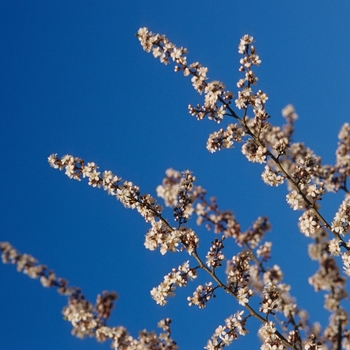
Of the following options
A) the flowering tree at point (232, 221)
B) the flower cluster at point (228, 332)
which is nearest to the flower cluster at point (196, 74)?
the flowering tree at point (232, 221)

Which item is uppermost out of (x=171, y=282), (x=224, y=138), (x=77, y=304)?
(x=224, y=138)

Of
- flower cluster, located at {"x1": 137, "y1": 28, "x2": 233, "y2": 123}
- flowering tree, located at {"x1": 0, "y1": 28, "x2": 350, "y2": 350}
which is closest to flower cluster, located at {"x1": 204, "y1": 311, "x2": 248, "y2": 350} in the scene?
flowering tree, located at {"x1": 0, "y1": 28, "x2": 350, "y2": 350}

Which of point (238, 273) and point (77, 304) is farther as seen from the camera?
point (238, 273)

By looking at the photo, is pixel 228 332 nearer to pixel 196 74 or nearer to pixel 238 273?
pixel 238 273

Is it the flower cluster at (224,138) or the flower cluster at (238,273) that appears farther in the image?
the flower cluster at (224,138)

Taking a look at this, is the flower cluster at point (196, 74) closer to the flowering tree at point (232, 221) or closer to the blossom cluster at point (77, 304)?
the flowering tree at point (232, 221)

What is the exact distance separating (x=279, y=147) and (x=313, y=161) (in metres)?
0.83

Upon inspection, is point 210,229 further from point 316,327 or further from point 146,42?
point 146,42

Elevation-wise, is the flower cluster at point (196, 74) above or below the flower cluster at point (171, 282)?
above

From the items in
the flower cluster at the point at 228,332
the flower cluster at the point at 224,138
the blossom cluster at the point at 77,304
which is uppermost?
the flower cluster at the point at 224,138

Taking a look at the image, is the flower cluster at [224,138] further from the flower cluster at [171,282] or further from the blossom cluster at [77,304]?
the blossom cluster at [77,304]

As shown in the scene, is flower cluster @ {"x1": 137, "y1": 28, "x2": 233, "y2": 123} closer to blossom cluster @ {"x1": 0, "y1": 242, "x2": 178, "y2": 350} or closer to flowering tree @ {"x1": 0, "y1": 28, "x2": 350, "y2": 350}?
flowering tree @ {"x1": 0, "y1": 28, "x2": 350, "y2": 350}

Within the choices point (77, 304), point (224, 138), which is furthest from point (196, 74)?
point (77, 304)

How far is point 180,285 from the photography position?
9.95 metres
